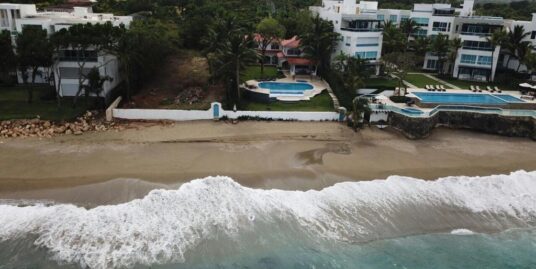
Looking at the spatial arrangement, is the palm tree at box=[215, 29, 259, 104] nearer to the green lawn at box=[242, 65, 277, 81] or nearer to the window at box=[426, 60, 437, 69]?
the green lawn at box=[242, 65, 277, 81]

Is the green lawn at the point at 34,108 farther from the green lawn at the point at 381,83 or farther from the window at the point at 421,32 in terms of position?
the window at the point at 421,32

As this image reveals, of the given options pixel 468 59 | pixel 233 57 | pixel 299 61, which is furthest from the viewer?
pixel 468 59

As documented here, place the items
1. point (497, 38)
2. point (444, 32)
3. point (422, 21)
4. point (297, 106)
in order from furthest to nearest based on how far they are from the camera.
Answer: point (422, 21), point (444, 32), point (497, 38), point (297, 106)

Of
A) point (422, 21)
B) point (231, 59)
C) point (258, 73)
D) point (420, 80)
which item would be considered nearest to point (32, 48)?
point (231, 59)

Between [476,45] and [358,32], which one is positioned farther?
[476,45]

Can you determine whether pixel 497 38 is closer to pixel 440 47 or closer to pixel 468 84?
pixel 468 84

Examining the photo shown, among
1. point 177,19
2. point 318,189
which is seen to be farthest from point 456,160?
point 177,19

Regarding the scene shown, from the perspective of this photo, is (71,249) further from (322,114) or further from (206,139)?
(322,114)
